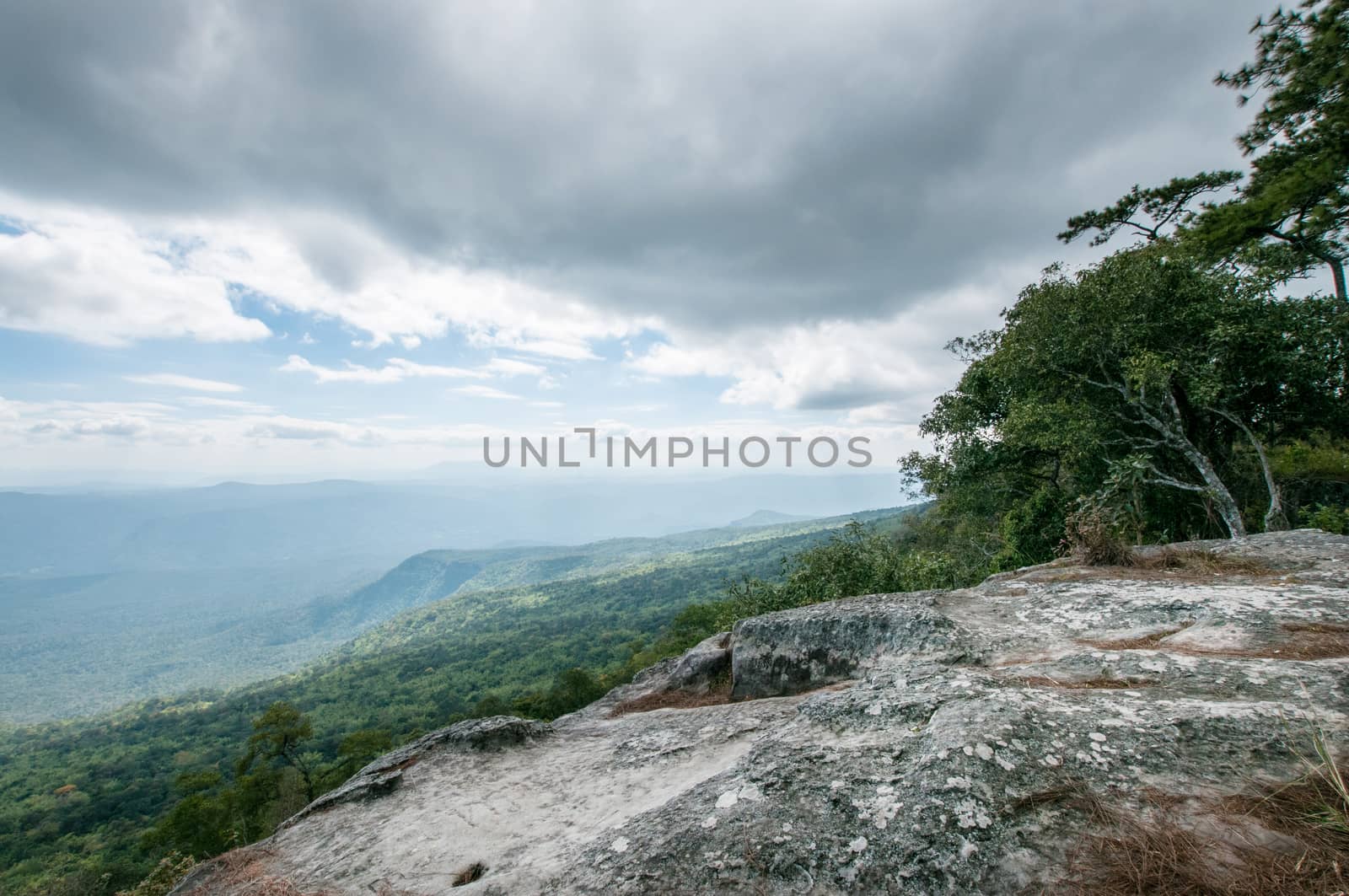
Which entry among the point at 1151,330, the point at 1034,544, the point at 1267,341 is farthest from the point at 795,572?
the point at 1267,341

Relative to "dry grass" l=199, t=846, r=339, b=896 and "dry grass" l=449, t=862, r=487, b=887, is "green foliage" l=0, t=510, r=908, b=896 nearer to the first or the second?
"dry grass" l=199, t=846, r=339, b=896

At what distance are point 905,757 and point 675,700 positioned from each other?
590 cm

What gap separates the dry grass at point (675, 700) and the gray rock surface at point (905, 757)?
0.85 metres

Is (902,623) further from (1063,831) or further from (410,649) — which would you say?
(410,649)

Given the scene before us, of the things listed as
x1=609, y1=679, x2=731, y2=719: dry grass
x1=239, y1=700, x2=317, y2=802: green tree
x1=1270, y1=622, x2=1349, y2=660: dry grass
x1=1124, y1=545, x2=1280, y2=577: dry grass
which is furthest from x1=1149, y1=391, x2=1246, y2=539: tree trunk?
x1=239, y1=700, x2=317, y2=802: green tree

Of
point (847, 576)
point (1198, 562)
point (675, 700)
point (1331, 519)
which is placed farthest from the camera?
→ point (847, 576)

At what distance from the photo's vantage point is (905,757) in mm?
4215

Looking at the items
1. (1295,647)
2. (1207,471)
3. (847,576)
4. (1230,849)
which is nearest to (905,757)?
(1230,849)

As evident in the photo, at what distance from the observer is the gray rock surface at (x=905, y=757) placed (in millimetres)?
3492

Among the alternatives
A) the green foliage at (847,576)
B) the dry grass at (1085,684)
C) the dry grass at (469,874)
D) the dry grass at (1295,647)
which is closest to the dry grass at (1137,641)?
the dry grass at (1295,647)

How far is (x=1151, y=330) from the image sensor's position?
607 inches

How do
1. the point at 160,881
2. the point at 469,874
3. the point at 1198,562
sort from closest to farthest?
the point at 469,874 < the point at 1198,562 < the point at 160,881

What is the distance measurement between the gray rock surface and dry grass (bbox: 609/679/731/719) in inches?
33.6

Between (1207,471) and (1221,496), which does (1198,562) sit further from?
(1207,471)
